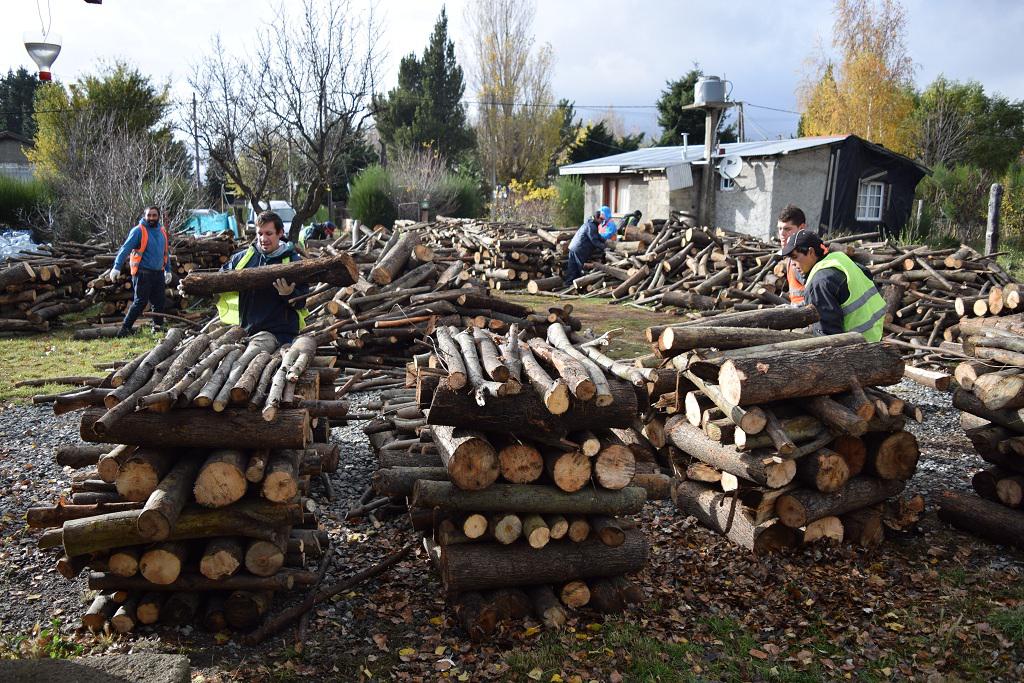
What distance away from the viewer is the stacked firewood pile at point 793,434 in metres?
5.39

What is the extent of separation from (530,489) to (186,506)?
2.02 metres

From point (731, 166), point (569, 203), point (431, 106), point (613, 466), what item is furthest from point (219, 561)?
point (431, 106)

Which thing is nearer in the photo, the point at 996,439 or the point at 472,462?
the point at 472,462

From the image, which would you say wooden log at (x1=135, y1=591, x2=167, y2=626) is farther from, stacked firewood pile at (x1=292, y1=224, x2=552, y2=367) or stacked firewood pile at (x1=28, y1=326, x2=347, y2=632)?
stacked firewood pile at (x1=292, y1=224, x2=552, y2=367)

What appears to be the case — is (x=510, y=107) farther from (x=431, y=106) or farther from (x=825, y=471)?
(x=825, y=471)

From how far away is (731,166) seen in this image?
24172mm

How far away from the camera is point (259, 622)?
4562 millimetres

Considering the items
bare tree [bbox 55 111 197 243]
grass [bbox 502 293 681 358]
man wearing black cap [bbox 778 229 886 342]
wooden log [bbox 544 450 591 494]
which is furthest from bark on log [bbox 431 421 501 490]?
bare tree [bbox 55 111 197 243]

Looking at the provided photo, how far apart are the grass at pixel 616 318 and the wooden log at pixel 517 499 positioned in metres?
7.13

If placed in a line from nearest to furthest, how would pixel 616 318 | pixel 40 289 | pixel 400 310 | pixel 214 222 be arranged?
pixel 400 310
pixel 40 289
pixel 616 318
pixel 214 222

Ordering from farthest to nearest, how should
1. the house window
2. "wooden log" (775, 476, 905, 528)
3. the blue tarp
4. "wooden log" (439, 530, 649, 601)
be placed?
the blue tarp
the house window
"wooden log" (775, 476, 905, 528)
"wooden log" (439, 530, 649, 601)

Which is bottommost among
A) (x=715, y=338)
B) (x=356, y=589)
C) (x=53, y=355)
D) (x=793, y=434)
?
(x=356, y=589)

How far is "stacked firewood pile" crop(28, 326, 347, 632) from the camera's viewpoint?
4.38m

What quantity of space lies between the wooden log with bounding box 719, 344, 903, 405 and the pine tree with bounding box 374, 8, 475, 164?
39.5 metres
